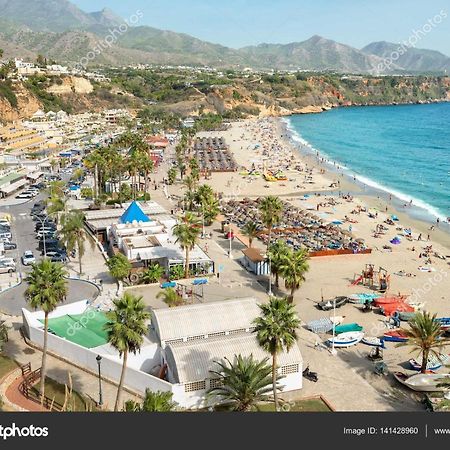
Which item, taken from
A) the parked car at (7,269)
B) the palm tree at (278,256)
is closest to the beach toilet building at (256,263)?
the palm tree at (278,256)

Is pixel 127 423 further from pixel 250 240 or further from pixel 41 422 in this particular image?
pixel 250 240

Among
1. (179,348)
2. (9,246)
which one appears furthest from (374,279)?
(9,246)

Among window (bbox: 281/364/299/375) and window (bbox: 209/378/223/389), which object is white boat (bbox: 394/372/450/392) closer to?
window (bbox: 281/364/299/375)

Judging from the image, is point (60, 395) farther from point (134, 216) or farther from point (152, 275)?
point (134, 216)

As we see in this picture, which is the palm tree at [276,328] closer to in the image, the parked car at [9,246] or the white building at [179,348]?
the white building at [179,348]

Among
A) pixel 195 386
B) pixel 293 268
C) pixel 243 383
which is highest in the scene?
pixel 293 268
